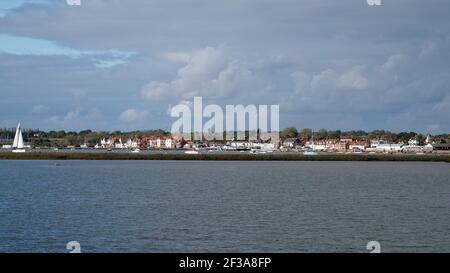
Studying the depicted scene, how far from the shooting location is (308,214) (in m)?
35.2

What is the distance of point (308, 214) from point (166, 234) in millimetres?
10728

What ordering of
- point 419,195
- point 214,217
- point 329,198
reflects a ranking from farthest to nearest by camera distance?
point 419,195, point 329,198, point 214,217

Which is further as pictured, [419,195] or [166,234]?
[419,195]

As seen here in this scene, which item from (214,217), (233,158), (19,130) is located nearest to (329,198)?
(214,217)

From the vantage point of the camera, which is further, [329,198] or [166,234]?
[329,198]

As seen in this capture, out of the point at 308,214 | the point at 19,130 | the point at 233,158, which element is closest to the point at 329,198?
the point at 308,214

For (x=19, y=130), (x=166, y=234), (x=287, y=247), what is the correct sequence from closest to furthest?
1. (x=287, y=247)
2. (x=166, y=234)
3. (x=19, y=130)

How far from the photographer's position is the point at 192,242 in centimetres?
2491
